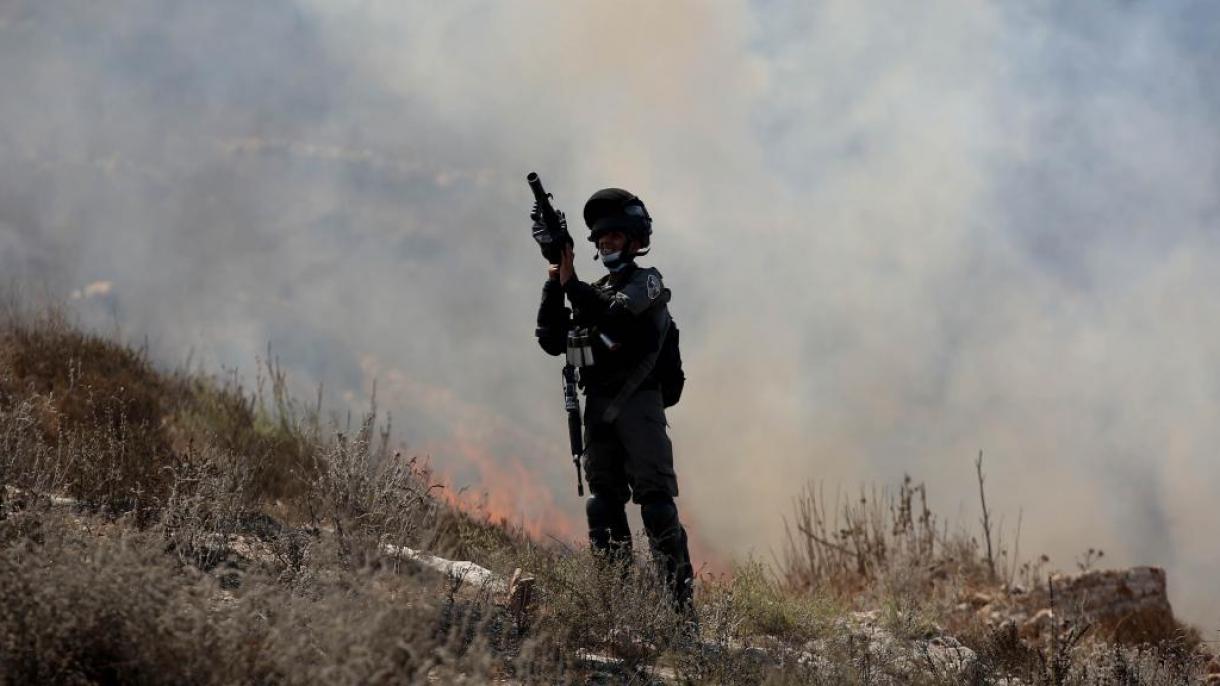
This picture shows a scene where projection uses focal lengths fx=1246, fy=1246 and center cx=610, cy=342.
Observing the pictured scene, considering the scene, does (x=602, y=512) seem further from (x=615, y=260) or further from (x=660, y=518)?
(x=615, y=260)

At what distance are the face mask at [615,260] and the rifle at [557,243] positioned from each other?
0.97 feet

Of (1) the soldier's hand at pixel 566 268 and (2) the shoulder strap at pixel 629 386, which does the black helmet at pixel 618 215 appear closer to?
(1) the soldier's hand at pixel 566 268

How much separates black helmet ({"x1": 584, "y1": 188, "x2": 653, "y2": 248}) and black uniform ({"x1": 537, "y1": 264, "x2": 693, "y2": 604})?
21cm

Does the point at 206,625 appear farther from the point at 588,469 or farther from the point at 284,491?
the point at 284,491

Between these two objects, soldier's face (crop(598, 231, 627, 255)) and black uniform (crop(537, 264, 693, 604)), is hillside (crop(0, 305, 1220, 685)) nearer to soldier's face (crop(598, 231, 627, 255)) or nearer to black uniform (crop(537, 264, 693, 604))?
black uniform (crop(537, 264, 693, 604))

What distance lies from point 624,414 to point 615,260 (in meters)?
0.85

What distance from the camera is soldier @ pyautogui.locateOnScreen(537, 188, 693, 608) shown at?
20.8 ft

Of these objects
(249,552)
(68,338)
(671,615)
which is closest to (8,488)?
(249,552)

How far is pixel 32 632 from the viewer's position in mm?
3715

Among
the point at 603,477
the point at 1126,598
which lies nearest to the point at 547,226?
the point at 603,477

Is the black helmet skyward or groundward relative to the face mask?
skyward

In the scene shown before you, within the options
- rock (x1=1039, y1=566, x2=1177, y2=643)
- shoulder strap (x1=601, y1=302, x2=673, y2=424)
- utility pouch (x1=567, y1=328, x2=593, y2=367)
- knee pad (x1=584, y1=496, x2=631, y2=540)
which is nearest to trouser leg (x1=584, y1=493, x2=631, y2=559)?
knee pad (x1=584, y1=496, x2=631, y2=540)

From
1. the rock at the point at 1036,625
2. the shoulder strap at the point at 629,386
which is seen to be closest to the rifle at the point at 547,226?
the shoulder strap at the point at 629,386

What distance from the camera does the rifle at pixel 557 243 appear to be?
6453 mm
